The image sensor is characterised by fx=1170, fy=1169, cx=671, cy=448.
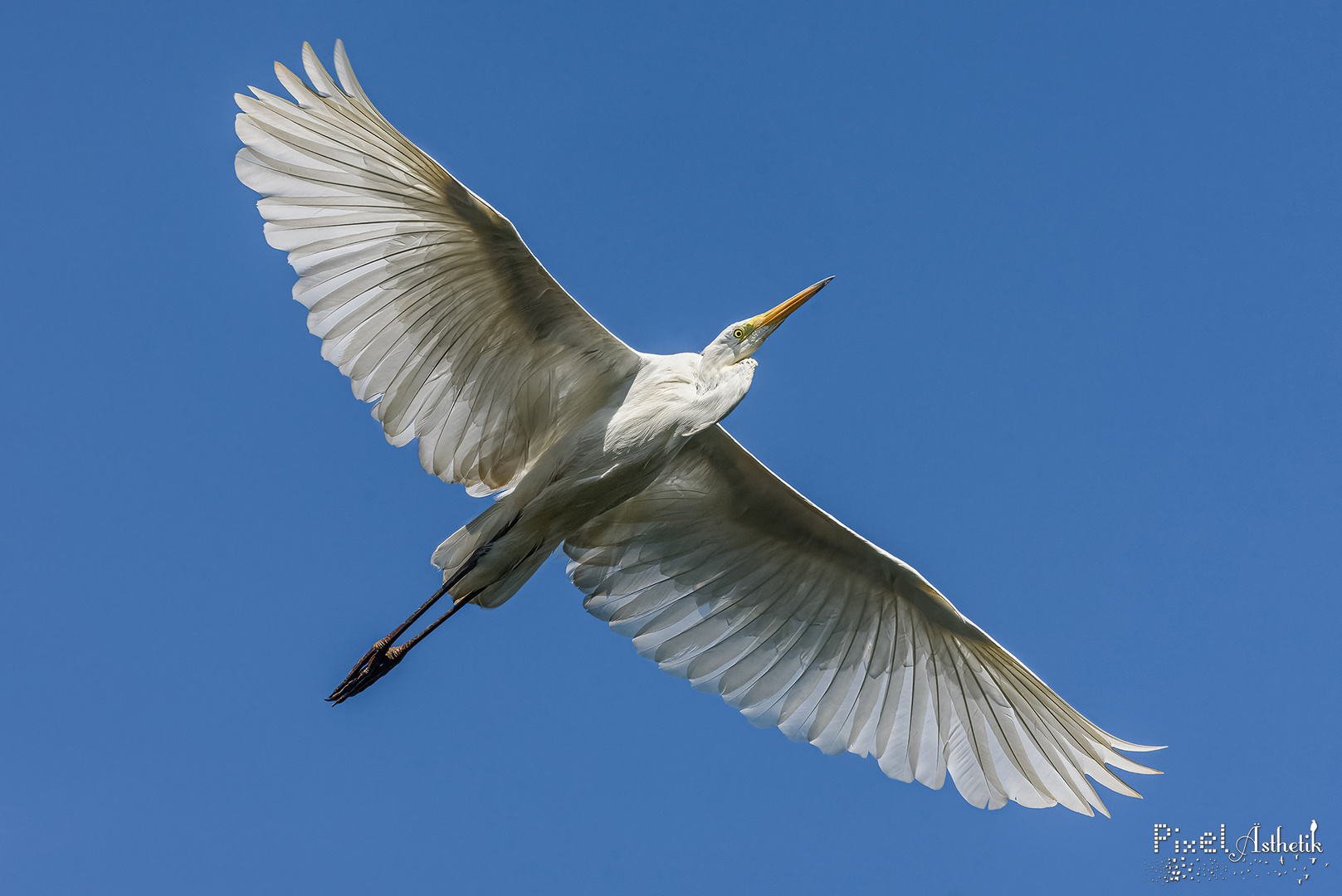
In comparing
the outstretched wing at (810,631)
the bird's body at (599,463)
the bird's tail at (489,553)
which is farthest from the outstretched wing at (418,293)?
the outstretched wing at (810,631)

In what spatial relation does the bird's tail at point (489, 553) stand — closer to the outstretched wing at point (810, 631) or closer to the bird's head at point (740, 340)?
the outstretched wing at point (810, 631)

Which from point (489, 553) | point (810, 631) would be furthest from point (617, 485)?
point (810, 631)

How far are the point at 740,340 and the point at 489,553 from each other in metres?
2.31

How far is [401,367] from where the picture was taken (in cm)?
806

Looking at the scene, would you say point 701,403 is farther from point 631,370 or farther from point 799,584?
point 799,584

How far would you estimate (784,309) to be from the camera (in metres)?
8.55

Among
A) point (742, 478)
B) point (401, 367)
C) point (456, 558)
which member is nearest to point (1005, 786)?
point (742, 478)

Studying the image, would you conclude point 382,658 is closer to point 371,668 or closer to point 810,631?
point 371,668

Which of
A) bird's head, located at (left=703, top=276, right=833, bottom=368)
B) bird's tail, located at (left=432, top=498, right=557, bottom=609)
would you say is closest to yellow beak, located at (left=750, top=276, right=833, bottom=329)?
bird's head, located at (left=703, top=276, right=833, bottom=368)

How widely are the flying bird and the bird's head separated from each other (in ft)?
0.05

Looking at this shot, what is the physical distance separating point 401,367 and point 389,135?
5.17 feet

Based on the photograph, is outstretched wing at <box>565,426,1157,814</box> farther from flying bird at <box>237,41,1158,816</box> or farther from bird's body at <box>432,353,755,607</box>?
bird's body at <box>432,353,755,607</box>

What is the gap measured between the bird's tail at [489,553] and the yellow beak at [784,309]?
7.23 ft

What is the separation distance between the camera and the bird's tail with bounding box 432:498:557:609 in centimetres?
819
